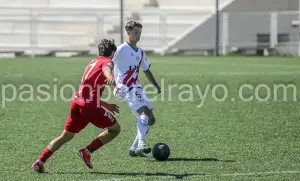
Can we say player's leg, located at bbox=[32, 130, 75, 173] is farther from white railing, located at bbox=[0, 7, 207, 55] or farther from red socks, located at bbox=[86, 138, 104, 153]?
white railing, located at bbox=[0, 7, 207, 55]

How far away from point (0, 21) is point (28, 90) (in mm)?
21897

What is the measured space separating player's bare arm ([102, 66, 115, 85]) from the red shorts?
1.21 ft

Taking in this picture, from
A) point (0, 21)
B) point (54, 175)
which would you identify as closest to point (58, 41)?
point (0, 21)

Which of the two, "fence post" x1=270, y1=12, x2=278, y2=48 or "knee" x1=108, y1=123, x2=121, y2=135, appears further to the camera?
"fence post" x1=270, y1=12, x2=278, y2=48

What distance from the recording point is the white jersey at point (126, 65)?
10.6 metres

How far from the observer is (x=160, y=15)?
41938mm

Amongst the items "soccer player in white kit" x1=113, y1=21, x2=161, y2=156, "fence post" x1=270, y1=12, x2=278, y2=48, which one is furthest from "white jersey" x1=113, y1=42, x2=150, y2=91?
"fence post" x1=270, y1=12, x2=278, y2=48

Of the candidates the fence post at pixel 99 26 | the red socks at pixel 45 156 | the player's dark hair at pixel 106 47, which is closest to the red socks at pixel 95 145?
the red socks at pixel 45 156

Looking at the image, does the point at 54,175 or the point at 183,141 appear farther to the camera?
the point at 183,141

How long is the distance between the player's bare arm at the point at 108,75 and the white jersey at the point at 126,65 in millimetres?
1277

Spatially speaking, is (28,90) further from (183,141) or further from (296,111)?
(183,141)

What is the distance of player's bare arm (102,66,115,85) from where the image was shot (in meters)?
9.12

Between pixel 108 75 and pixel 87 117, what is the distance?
22.3 inches

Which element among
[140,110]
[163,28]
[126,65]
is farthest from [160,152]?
[163,28]
